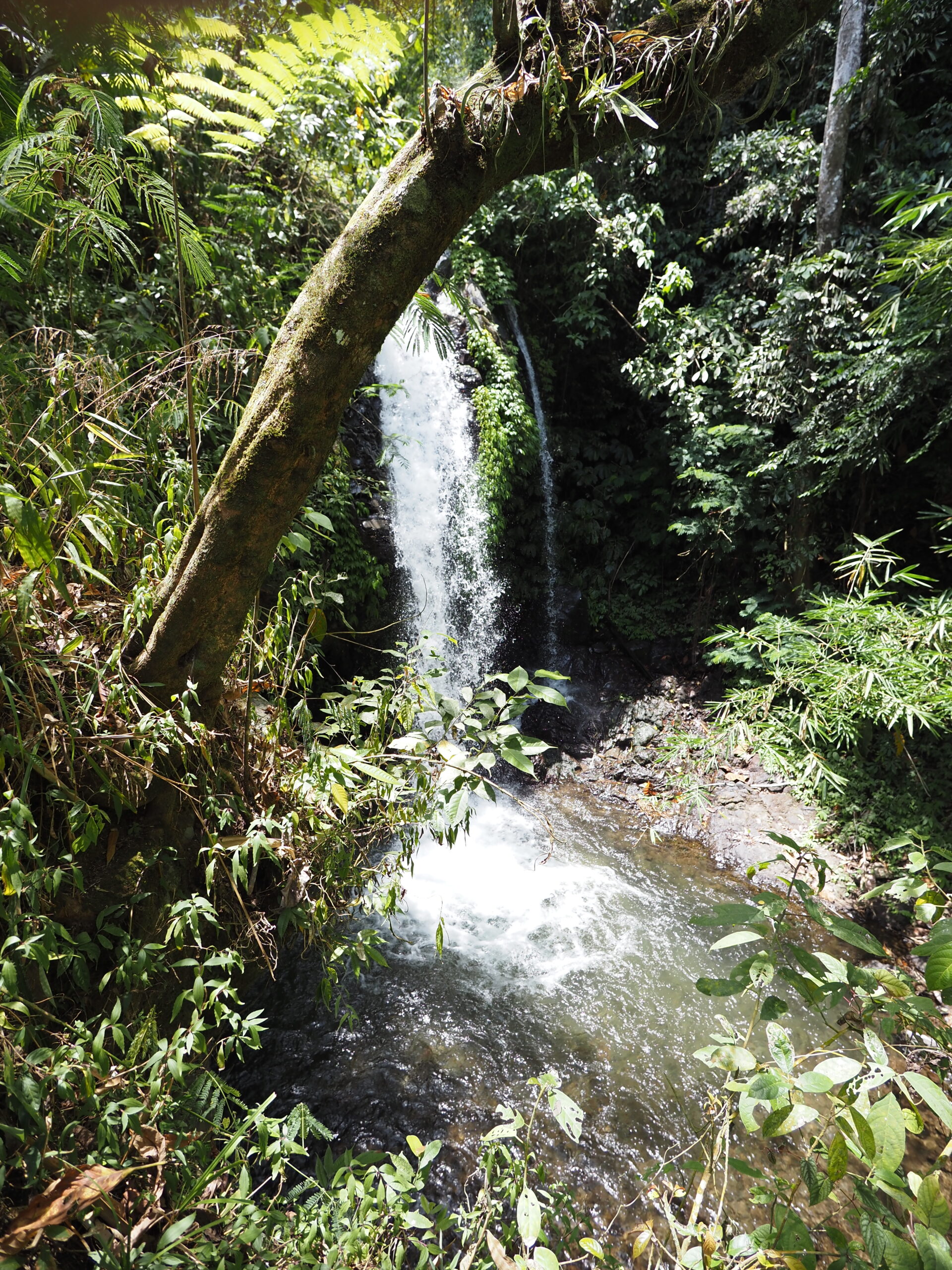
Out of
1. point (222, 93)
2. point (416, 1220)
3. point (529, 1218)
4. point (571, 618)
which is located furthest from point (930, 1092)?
point (571, 618)

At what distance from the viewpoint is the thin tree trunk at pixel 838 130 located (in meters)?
4.73

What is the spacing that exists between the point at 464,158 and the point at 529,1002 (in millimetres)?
3673

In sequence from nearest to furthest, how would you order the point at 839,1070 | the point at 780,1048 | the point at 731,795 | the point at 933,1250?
1. the point at 933,1250
2. the point at 839,1070
3. the point at 780,1048
4. the point at 731,795

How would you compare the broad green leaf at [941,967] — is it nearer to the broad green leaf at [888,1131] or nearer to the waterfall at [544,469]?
the broad green leaf at [888,1131]

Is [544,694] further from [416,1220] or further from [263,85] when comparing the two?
[263,85]

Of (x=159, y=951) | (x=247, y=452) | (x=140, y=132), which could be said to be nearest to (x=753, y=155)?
(x=140, y=132)

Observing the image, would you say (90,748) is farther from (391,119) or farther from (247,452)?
(391,119)

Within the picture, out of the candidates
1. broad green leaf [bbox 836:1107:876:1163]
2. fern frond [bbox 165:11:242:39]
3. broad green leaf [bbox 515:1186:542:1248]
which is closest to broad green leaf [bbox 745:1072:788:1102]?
broad green leaf [bbox 836:1107:876:1163]

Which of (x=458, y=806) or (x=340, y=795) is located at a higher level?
(x=458, y=806)

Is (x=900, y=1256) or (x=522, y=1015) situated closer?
(x=900, y=1256)

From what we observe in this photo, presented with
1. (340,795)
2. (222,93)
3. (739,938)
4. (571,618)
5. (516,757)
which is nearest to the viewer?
(739,938)

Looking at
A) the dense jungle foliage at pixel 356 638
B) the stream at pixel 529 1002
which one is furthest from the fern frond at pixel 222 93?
the stream at pixel 529 1002

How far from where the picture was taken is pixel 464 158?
1551 millimetres

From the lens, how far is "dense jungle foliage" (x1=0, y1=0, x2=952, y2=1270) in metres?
1.26
